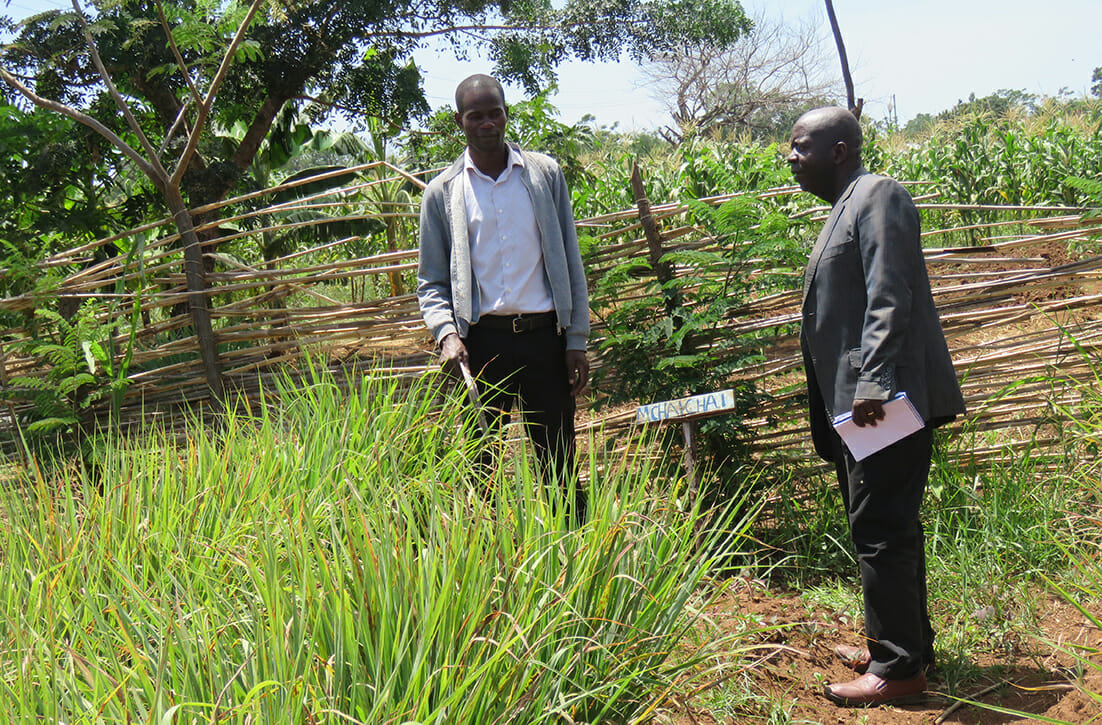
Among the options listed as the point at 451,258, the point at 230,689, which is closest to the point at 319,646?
the point at 230,689

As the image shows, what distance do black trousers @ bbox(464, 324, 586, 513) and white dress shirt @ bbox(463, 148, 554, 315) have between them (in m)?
0.11

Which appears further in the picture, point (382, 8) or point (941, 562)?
point (382, 8)

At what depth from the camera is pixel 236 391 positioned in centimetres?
504

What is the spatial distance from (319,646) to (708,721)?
114 centimetres

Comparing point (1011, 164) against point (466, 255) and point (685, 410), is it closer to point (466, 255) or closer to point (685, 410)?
point (685, 410)

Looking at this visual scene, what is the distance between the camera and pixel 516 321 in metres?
3.18

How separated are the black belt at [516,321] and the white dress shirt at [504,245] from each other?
0.02m

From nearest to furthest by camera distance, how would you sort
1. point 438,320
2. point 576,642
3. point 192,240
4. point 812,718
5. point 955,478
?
point 576,642 → point 812,718 → point 438,320 → point 955,478 → point 192,240

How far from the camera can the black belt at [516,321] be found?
3.19 m

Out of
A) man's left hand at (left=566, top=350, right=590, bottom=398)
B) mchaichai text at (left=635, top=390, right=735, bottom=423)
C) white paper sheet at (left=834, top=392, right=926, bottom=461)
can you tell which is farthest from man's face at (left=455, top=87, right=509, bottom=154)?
white paper sheet at (left=834, top=392, right=926, bottom=461)

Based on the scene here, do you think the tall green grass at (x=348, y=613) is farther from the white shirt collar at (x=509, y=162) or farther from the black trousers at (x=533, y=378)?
the white shirt collar at (x=509, y=162)

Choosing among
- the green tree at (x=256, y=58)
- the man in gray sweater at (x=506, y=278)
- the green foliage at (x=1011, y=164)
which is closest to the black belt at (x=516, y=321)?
the man in gray sweater at (x=506, y=278)

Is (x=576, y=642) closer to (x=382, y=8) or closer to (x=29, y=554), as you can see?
(x=29, y=554)

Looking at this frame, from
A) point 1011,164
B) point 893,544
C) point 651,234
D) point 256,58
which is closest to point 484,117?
point 651,234
